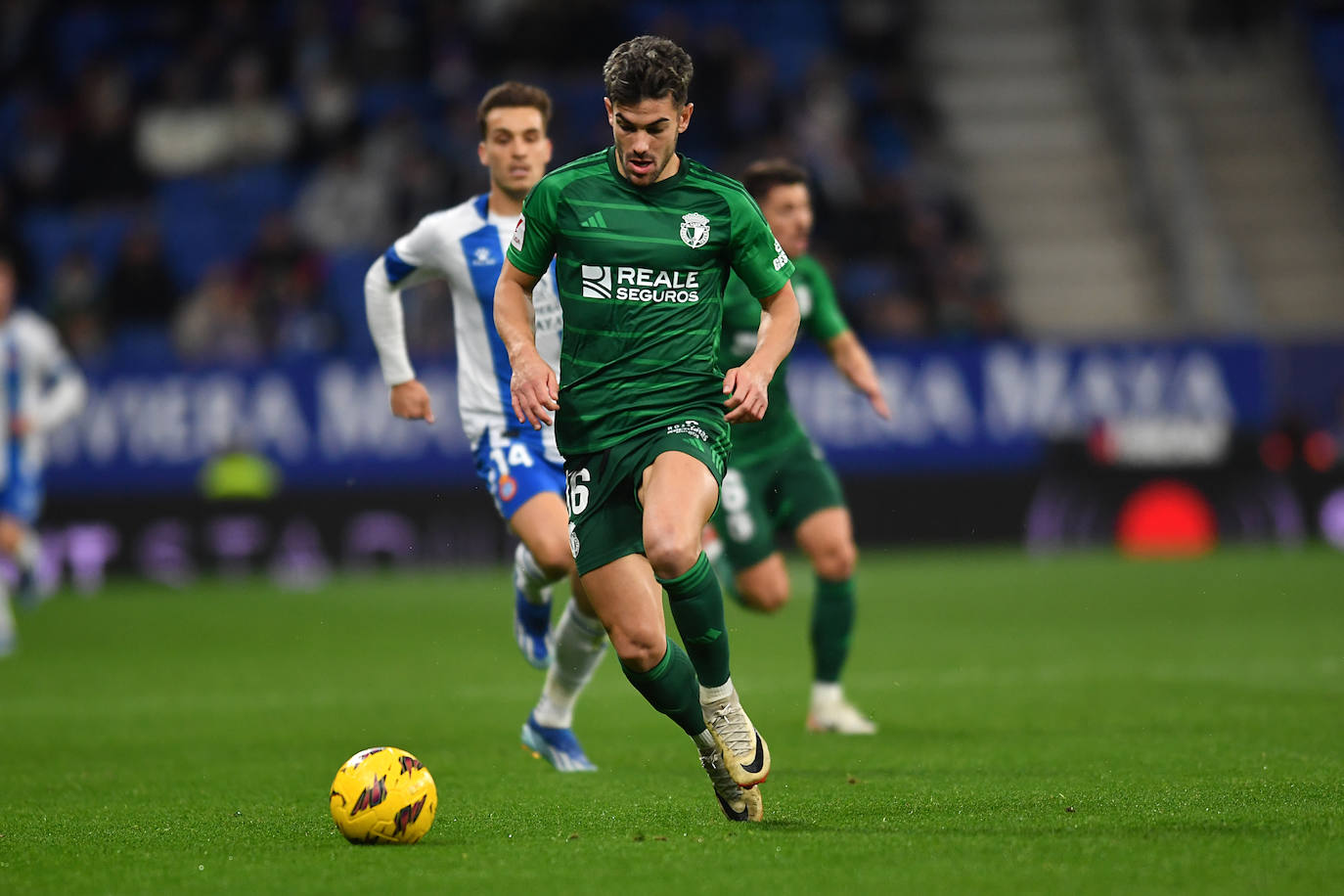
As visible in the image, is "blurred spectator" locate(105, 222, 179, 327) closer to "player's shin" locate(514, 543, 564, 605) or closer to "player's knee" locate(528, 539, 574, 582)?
"player's shin" locate(514, 543, 564, 605)

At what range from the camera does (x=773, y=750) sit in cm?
762

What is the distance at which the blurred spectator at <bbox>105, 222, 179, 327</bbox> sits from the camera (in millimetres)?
21281

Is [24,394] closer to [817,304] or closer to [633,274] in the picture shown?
[817,304]

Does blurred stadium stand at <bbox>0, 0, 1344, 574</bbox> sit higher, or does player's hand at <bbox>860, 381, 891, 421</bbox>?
player's hand at <bbox>860, 381, 891, 421</bbox>

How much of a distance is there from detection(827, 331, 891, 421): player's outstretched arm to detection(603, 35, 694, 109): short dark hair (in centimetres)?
313

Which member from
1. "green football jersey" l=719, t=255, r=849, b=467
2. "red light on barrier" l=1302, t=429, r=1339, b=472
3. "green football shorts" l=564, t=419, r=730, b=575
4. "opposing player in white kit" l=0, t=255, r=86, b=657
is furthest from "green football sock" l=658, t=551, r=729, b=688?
"red light on barrier" l=1302, t=429, r=1339, b=472

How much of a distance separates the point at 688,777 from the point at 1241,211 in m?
21.8

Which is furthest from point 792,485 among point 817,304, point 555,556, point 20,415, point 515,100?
point 20,415

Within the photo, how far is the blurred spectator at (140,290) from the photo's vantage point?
2128 centimetres

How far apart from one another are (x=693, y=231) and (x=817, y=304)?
10.1ft

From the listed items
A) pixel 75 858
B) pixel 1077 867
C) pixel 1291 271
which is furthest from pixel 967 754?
pixel 1291 271

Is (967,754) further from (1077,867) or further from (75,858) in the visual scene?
(75,858)

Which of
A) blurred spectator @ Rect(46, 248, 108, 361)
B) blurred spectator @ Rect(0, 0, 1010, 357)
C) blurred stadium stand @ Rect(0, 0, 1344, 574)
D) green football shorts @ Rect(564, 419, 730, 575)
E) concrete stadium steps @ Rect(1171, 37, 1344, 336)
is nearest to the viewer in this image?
green football shorts @ Rect(564, 419, 730, 575)

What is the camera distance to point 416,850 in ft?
17.6
